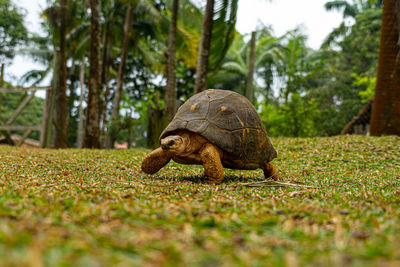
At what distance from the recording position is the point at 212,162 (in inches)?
188

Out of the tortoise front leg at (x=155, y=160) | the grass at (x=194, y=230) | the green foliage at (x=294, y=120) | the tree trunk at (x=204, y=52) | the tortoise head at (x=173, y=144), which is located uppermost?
the tree trunk at (x=204, y=52)

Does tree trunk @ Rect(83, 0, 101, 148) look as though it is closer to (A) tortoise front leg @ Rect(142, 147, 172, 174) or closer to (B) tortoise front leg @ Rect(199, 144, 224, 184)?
(A) tortoise front leg @ Rect(142, 147, 172, 174)

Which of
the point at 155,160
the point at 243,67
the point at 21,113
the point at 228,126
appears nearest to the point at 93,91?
the point at 155,160

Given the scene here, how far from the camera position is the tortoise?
4789 mm

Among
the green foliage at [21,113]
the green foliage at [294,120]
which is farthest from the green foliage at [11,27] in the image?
the green foliage at [294,120]

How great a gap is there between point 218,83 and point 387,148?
2309 cm

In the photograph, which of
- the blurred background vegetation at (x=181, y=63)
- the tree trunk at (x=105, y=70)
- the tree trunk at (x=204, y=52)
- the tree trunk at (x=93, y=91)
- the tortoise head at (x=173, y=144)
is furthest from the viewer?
the tree trunk at (x=105, y=70)

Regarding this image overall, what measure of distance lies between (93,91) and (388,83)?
1002cm

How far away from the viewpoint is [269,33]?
40.5m

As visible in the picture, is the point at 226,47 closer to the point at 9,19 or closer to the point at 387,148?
the point at 387,148

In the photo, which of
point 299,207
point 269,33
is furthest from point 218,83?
point 299,207

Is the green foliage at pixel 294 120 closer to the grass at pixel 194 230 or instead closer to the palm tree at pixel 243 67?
the palm tree at pixel 243 67

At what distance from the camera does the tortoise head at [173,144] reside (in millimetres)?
4711

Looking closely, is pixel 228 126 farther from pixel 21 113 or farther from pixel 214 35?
pixel 21 113
